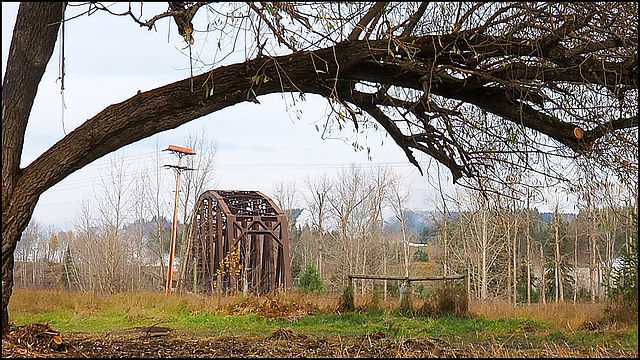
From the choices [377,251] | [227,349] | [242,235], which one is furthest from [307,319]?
[377,251]

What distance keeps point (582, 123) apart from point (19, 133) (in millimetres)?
4711

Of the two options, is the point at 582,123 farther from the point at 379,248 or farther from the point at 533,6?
the point at 379,248

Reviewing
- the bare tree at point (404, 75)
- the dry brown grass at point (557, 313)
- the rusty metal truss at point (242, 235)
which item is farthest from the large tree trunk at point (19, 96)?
the rusty metal truss at point (242, 235)

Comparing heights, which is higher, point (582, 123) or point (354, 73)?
point (354, 73)

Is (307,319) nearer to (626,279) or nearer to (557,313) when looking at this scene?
(557,313)

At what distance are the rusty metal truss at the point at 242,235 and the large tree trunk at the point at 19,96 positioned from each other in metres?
14.2

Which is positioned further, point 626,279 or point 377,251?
point 377,251

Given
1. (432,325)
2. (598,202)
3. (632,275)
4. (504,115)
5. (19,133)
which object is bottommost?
(432,325)

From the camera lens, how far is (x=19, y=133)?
473cm

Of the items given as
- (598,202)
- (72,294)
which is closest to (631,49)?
(598,202)

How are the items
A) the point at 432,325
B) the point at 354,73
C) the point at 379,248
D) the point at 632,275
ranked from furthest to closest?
the point at 379,248
the point at 432,325
the point at 632,275
the point at 354,73

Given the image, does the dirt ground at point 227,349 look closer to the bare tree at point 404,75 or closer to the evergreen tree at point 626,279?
the bare tree at point 404,75

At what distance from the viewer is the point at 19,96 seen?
4.69 metres

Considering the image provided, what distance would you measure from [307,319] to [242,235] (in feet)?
33.6
